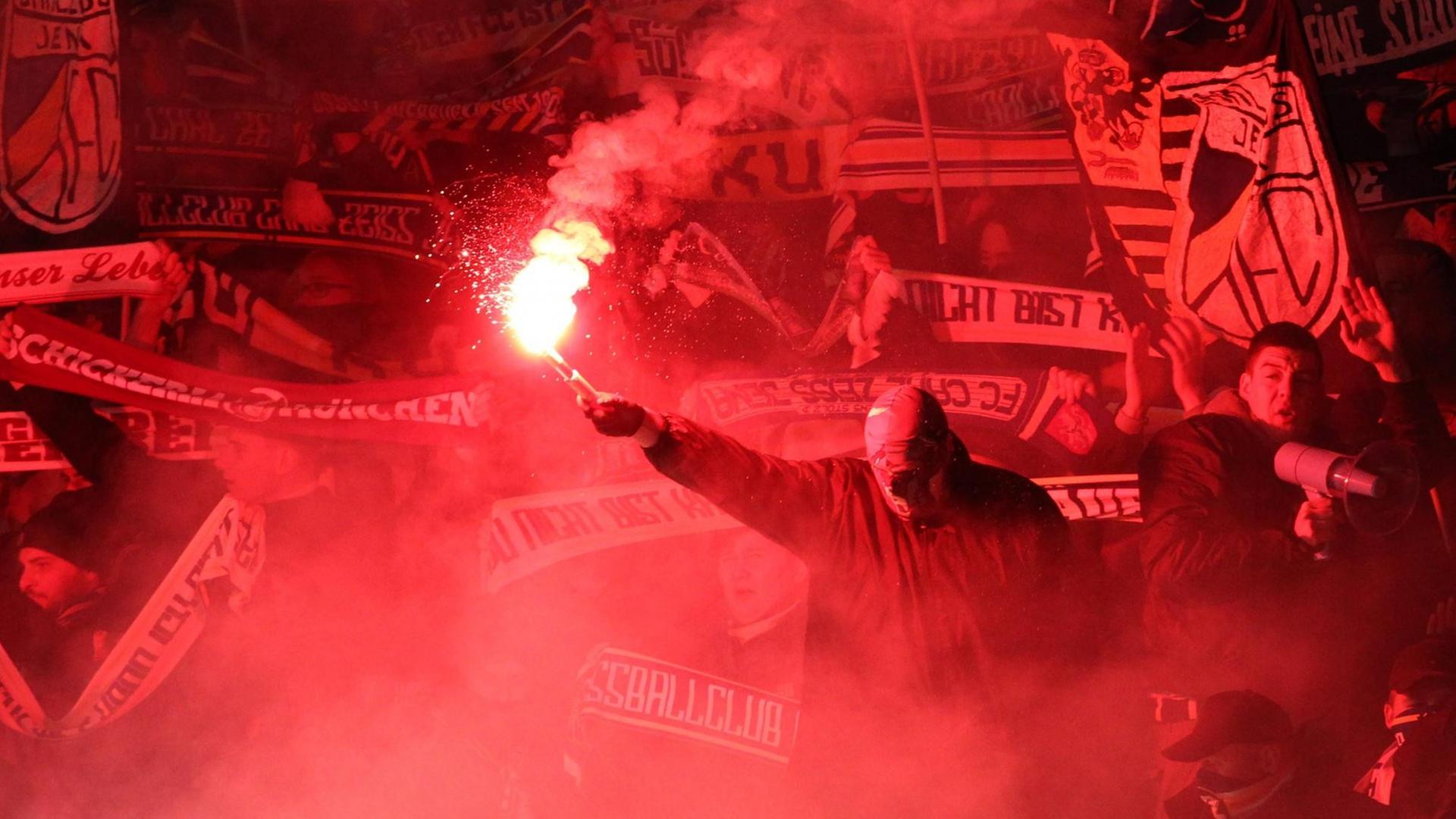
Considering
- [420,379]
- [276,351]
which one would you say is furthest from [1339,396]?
[276,351]

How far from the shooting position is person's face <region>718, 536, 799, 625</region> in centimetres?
390

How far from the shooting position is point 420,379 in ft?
13.2

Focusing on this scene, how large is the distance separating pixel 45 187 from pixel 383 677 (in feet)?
7.07

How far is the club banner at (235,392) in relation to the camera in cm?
402

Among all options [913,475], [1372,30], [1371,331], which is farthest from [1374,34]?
[913,475]

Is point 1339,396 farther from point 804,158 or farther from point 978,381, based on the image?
point 804,158

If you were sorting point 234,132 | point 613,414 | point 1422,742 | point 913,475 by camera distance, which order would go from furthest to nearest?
point 234,132, point 1422,742, point 913,475, point 613,414

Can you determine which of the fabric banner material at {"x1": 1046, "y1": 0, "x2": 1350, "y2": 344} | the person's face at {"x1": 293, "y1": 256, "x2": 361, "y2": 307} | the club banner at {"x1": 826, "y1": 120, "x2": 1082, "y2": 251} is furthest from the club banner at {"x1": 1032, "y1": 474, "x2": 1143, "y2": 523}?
the person's face at {"x1": 293, "y1": 256, "x2": 361, "y2": 307}

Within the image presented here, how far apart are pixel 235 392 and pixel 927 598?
2468 mm

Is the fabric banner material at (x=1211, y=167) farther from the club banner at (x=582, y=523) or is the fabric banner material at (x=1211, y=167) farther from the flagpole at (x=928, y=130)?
the club banner at (x=582, y=523)

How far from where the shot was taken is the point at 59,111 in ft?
14.1

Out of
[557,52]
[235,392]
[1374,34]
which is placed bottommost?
[235,392]

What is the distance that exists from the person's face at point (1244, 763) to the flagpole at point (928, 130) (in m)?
1.87

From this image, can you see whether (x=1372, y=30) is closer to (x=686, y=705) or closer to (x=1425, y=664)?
(x=1425, y=664)
